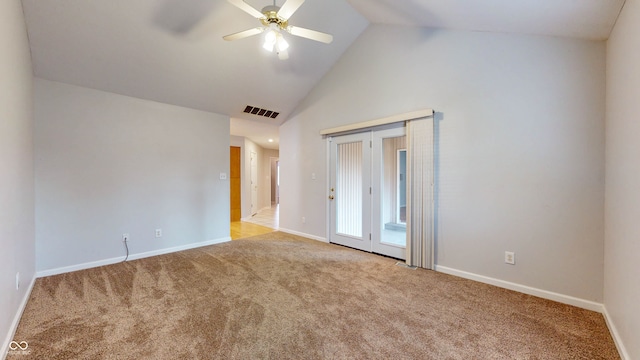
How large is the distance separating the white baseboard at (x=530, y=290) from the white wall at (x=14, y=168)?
4133 mm

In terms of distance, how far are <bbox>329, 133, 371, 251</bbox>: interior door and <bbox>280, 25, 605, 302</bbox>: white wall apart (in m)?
0.79

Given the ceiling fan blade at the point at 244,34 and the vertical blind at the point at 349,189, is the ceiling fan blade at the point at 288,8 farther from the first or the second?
the vertical blind at the point at 349,189

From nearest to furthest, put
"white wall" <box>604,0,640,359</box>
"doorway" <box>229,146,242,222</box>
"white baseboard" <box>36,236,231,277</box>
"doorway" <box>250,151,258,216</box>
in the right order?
"white wall" <box>604,0,640,359</box> → "white baseboard" <box>36,236,231,277</box> → "doorway" <box>229,146,242,222</box> → "doorway" <box>250,151,258,216</box>

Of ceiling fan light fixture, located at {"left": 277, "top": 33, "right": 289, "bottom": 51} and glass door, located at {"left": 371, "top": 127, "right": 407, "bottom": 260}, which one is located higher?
ceiling fan light fixture, located at {"left": 277, "top": 33, "right": 289, "bottom": 51}

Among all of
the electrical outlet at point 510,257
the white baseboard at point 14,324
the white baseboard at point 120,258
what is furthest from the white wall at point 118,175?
the electrical outlet at point 510,257

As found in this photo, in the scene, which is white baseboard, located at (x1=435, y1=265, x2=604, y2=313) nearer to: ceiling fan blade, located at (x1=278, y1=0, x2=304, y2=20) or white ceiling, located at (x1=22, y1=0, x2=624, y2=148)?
white ceiling, located at (x1=22, y1=0, x2=624, y2=148)

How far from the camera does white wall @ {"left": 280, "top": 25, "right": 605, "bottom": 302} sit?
94.0 inches

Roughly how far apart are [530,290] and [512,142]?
159cm

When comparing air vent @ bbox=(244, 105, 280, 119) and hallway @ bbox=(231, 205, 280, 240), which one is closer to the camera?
air vent @ bbox=(244, 105, 280, 119)

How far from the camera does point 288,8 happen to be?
2.26 meters

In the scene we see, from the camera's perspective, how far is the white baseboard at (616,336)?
171 cm

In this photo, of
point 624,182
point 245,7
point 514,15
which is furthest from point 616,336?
point 245,7

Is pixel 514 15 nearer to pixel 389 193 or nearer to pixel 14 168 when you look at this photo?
pixel 389 193

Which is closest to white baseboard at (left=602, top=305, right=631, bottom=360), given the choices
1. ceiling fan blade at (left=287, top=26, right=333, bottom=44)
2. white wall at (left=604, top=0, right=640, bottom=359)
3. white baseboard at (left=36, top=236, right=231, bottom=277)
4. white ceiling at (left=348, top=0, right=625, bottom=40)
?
white wall at (left=604, top=0, right=640, bottom=359)
